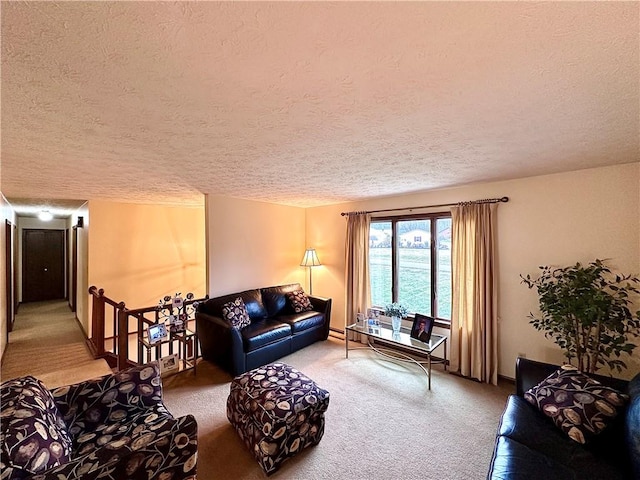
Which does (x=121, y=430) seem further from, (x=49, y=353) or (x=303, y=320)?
(x=49, y=353)

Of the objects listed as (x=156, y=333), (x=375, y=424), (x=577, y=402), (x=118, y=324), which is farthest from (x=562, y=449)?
(x=118, y=324)

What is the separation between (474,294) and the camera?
3.20 m

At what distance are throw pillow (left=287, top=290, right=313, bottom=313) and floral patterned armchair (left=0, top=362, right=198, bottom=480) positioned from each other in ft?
8.20

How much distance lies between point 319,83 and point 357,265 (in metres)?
3.44

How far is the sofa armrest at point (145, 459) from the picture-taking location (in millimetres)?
1070

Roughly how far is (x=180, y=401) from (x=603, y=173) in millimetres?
4702

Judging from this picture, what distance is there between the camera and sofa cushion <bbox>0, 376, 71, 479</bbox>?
1.12 metres

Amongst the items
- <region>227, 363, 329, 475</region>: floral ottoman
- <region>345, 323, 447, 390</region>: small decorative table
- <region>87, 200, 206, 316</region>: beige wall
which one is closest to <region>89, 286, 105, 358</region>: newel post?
<region>87, 200, 206, 316</region>: beige wall

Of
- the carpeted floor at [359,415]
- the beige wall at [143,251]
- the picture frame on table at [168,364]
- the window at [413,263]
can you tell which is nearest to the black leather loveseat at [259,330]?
the carpeted floor at [359,415]

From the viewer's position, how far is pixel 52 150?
6.63 feet

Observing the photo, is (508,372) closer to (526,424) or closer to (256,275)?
(526,424)

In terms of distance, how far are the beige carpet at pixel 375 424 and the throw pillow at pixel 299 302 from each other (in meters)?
0.91

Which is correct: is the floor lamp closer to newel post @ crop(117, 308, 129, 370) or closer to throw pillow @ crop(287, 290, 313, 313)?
throw pillow @ crop(287, 290, 313, 313)

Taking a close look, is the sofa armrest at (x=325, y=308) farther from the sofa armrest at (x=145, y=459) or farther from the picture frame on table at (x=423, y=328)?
the sofa armrest at (x=145, y=459)
